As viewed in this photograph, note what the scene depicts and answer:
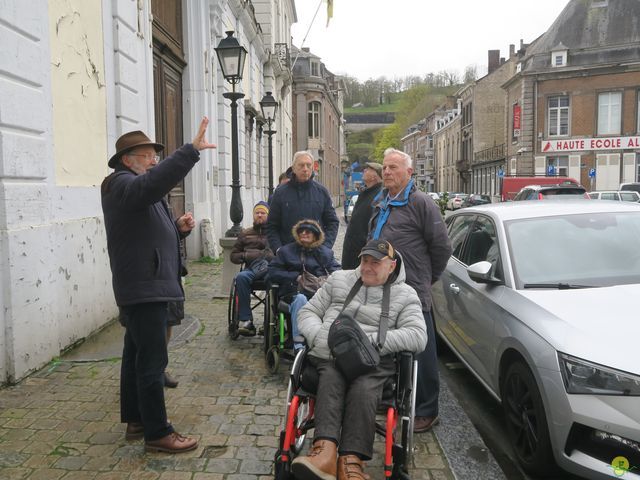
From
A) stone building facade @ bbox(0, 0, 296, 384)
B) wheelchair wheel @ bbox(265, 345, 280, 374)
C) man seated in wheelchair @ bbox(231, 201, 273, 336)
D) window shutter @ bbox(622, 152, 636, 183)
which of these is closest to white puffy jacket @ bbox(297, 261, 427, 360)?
wheelchair wheel @ bbox(265, 345, 280, 374)

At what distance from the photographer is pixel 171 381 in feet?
16.1

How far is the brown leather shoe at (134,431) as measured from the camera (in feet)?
12.7

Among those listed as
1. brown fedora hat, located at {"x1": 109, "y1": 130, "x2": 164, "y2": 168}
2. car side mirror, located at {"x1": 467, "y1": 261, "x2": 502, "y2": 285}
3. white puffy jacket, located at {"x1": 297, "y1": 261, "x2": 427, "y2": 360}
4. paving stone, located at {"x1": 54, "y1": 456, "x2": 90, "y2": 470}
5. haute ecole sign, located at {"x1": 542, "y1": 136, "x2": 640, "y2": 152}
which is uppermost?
haute ecole sign, located at {"x1": 542, "y1": 136, "x2": 640, "y2": 152}

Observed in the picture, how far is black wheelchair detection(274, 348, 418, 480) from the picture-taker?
3131 mm

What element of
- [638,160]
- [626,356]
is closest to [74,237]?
[626,356]

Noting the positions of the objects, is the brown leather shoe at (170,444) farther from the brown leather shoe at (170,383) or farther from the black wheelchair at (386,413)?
the brown leather shoe at (170,383)

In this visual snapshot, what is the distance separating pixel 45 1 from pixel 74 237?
2310 millimetres

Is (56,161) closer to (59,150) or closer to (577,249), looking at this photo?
(59,150)

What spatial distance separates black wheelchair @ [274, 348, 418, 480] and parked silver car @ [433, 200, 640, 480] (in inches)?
29.6

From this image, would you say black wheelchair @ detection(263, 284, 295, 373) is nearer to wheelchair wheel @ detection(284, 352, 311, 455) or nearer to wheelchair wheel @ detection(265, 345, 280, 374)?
wheelchair wheel @ detection(265, 345, 280, 374)

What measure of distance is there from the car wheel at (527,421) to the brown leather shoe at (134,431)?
2.45 m

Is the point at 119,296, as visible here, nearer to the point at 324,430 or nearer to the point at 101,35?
the point at 324,430

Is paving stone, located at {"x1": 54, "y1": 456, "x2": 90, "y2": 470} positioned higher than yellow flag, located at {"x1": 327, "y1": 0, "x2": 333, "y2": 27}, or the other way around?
yellow flag, located at {"x1": 327, "y1": 0, "x2": 333, "y2": 27}

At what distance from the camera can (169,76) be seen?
1248cm
